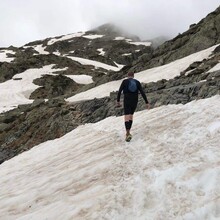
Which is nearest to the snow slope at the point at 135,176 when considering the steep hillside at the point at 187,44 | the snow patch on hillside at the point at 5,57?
the steep hillside at the point at 187,44

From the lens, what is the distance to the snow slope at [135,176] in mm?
9781

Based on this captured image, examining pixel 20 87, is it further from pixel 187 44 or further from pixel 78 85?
pixel 187 44

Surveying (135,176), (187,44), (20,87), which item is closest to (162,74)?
(187,44)

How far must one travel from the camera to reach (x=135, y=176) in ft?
38.2

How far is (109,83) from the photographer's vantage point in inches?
1681

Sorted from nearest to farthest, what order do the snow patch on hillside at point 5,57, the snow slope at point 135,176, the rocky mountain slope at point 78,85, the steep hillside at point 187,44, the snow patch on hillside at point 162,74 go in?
the snow slope at point 135,176, the rocky mountain slope at point 78,85, the snow patch on hillside at point 162,74, the steep hillside at point 187,44, the snow patch on hillside at point 5,57

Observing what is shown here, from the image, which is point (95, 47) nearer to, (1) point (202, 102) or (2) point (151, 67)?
(2) point (151, 67)

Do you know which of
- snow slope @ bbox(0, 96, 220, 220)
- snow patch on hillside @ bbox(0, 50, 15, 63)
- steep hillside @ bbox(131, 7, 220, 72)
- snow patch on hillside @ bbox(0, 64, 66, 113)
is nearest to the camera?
snow slope @ bbox(0, 96, 220, 220)

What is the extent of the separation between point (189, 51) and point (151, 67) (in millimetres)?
4430

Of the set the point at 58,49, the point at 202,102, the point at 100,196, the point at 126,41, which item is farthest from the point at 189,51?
the point at 126,41

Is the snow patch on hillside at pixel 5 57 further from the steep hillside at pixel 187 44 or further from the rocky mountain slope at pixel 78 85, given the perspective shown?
the steep hillside at pixel 187 44

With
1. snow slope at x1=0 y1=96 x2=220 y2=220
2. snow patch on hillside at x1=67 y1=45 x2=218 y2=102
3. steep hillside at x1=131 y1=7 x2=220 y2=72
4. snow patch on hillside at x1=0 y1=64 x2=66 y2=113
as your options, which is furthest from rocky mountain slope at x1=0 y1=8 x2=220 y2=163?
snow slope at x1=0 y1=96 x2=220 y2=220

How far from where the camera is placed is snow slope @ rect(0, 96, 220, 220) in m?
9.78

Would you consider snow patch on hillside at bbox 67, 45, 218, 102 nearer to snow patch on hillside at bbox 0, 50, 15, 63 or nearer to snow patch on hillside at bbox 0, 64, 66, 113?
snow patch on hillside at bbox 0, 64, 66, 113
